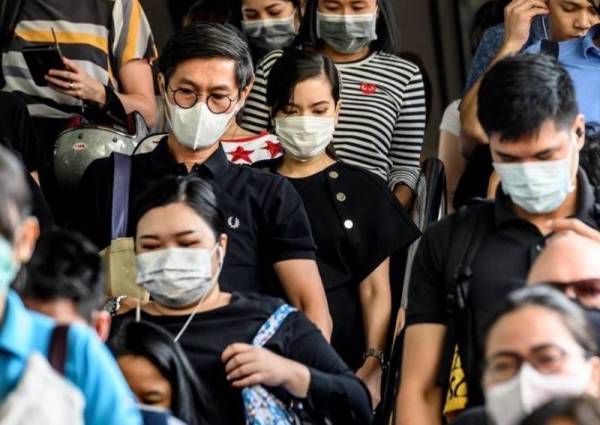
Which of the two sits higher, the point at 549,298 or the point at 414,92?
the point at 549,298

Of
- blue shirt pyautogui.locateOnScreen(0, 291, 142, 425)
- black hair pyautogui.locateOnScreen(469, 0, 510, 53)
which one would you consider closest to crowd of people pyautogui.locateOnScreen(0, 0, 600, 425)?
blue shirt pyautogui.locateOnScreen(0, 291, 142, 425)

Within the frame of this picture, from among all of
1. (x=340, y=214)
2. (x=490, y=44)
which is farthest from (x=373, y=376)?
(x=490, y=44)

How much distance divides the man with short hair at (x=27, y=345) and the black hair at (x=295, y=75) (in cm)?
249

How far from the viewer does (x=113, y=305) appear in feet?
18.2

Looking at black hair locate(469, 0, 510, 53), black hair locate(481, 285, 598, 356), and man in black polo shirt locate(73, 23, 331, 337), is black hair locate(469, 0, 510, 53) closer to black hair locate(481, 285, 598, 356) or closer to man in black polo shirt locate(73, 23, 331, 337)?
man in black polo shirt locate(73, 23, 331, 337)

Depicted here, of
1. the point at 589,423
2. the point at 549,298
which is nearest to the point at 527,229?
the point at 549,298

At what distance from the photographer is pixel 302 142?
20.7 ft

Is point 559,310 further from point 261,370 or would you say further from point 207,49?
point 207,49

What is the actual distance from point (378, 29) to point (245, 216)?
1.60 metres

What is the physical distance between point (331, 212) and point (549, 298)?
192 centimetres

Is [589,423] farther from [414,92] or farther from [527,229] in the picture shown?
[414,92]

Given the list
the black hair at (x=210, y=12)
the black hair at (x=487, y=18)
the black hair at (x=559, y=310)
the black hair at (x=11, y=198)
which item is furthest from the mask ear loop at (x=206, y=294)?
the black hair at (x=487, y=18)

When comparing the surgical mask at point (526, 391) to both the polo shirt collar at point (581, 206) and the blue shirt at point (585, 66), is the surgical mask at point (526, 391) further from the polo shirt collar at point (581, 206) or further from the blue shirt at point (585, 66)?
the blue shirt at point (585, 66)

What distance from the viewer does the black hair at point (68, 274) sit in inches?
167
